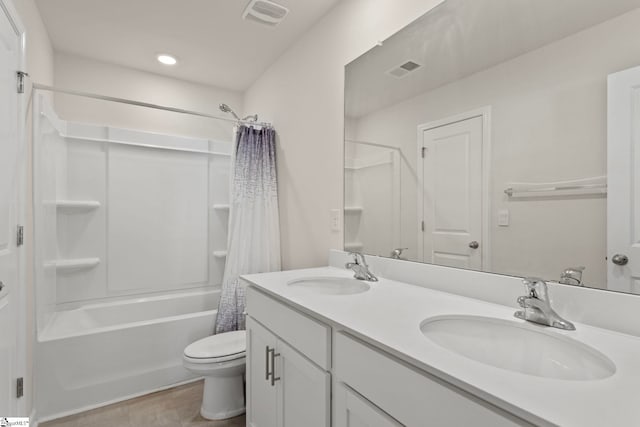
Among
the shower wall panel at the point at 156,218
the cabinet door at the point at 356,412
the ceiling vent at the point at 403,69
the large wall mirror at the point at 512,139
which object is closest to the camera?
the cabinet door at the point at 356,412

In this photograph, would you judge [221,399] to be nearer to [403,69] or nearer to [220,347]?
[220,347]

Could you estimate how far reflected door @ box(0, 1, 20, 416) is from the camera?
1338mm

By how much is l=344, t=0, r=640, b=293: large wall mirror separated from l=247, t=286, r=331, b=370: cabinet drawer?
24.6 inches

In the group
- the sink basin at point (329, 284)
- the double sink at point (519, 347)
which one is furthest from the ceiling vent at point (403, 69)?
the double sink at point (519, 347)

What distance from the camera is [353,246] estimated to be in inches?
71.0

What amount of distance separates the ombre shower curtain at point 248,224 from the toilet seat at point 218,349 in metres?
0.21

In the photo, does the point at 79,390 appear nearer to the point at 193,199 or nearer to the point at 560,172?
the point at 193,199

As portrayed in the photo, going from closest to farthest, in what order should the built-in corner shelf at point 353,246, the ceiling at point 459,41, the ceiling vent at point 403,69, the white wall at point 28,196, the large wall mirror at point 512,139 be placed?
the large wall mirror at point 512,139, the ceiling at point 459,41, the ceiling vent at point 403,69, the white wall at point 28,196, the built-in corner shelf at point 353,246

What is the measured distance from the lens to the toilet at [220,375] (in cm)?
178

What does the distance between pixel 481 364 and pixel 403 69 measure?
4.41 feet

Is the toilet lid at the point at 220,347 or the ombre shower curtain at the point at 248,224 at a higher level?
the ombre shower curtain at the point at 248,224

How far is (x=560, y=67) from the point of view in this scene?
0.97m

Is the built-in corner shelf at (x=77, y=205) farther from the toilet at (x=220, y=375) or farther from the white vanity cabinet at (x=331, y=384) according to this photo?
the white vanity cabinet at (x=331, y=384)

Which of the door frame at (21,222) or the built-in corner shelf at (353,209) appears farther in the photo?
the built-in corner shelf at (353,209)
